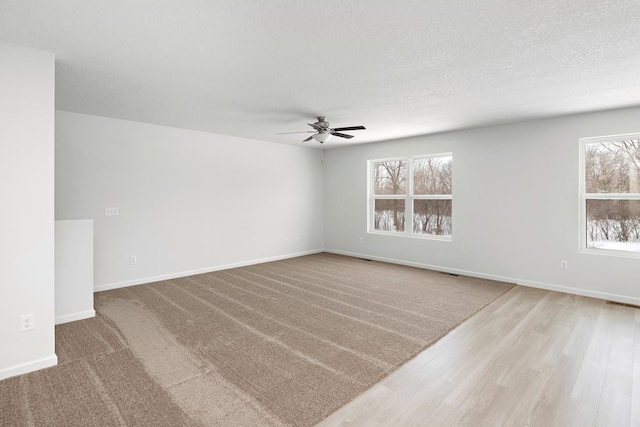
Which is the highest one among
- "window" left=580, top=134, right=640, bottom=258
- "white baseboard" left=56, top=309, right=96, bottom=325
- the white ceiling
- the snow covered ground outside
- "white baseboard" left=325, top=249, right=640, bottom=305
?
the white ceiling

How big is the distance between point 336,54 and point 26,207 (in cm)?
277

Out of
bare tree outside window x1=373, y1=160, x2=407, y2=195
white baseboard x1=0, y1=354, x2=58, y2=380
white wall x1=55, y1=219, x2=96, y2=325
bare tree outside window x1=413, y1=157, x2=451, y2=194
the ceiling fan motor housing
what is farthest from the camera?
bare tree outside window x1=373, y1=160, x2=407, y2=195

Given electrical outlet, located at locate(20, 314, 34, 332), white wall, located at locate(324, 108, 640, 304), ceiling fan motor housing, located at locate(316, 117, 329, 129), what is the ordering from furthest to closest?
ceiling fan motor housing, located at locate(316, 117, 329, 129) < white wall, located at locate(324, 108, 640, 304) < electrical outlet, located at locate(20, 314, 34, 332)

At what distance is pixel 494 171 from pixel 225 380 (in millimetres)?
4895

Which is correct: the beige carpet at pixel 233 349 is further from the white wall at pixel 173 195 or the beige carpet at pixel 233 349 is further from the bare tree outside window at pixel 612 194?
the bare tree outside window at pixel 612 194

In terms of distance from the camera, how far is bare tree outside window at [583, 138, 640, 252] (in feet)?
13.4

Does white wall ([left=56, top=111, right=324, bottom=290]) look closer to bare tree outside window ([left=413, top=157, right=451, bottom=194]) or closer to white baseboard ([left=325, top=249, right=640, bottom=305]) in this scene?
bare tree outside window ([left=413, top=157, right=451, bottom=194])

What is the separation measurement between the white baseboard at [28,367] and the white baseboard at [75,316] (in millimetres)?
969

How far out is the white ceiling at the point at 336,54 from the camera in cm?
199

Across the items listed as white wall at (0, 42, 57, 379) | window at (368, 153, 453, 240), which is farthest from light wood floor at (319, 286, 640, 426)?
window at (368, 153, 453, 240)

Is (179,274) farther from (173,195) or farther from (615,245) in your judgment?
(615,245)

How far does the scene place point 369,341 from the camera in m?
2.93

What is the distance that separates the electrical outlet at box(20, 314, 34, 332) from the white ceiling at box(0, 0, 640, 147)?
2143 millimetres

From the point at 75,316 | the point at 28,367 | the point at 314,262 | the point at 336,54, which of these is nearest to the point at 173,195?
the point at 75,316
